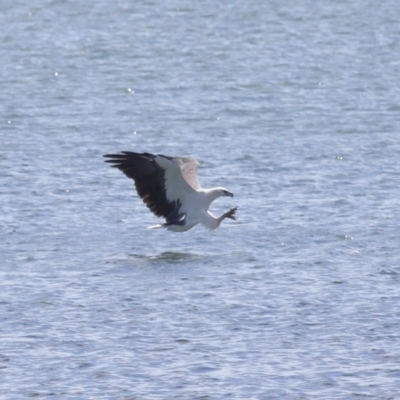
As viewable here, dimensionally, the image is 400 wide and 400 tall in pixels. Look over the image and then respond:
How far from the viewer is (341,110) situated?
67.3 feet

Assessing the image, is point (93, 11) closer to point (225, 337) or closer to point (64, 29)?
point (64, 29)

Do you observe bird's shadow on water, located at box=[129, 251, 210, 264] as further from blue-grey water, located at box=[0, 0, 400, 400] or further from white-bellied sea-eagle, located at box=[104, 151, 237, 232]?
white-bellied sea-eagle, located at box=[104, 151, 237, 232]

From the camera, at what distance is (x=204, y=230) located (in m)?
13.9

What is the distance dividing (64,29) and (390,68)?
852cm

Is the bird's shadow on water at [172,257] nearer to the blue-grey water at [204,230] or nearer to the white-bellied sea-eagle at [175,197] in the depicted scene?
the blue-grey water at [204,230]

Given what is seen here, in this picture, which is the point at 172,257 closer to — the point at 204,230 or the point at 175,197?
the point at 175,197

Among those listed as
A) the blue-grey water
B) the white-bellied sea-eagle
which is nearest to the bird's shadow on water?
the blue-grey water

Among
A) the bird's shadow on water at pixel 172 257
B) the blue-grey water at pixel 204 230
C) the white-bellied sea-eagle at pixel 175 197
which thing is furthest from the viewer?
the white-bellied sea-eagle at pixel 175 197

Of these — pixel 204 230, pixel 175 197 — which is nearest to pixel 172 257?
pixel 175 197

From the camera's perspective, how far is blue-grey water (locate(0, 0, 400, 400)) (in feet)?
30.8

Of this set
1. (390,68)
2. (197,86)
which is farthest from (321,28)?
(197,86)

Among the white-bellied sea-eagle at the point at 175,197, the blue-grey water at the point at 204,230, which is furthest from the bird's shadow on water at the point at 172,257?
the white-bellied sea-eagle at the point at 175,197

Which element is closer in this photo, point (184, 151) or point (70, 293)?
point (70, 293)

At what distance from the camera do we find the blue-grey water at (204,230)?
30.8 ft
